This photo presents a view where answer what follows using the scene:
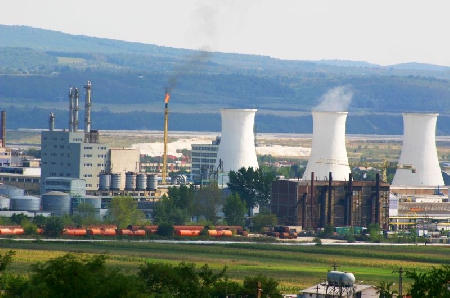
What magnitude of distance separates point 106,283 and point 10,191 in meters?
62.0

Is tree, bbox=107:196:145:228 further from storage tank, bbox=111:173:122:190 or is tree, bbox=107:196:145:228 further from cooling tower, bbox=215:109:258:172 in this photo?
cooling tower, bbox=215:109:258:172

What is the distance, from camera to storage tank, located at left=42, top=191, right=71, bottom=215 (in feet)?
299

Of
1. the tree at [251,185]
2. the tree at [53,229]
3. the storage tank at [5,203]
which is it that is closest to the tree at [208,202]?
the tree at [251,185]

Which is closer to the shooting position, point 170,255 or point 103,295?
point 103,295

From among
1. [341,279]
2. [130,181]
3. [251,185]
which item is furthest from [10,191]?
[341,279]

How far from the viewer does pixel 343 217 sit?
9369 centimetres

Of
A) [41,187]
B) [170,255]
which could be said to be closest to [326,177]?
[41,187]

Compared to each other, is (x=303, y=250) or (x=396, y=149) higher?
(x=396, y=149)

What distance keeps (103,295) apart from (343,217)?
6018cm

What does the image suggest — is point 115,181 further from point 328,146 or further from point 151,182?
point 328,146

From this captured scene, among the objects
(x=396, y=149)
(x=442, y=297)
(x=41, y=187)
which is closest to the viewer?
(x=442, y=297)

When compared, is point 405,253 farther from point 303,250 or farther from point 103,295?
point 103,295

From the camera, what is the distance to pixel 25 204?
89.7 meters

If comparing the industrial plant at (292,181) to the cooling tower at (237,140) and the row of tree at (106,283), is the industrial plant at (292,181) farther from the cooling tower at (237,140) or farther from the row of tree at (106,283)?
the row of tree at (106,283)
